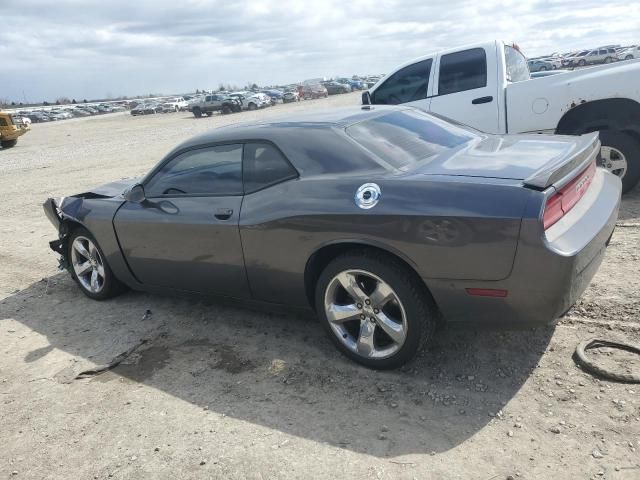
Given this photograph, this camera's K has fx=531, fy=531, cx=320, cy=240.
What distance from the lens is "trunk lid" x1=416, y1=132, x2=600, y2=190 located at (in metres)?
2.78

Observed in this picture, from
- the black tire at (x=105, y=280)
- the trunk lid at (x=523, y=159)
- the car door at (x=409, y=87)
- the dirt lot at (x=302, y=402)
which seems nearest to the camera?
the dirt lot at (x=302, y=402)

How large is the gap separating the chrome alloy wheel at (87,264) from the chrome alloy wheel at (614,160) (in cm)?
532

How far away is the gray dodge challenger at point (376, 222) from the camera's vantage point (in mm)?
2643

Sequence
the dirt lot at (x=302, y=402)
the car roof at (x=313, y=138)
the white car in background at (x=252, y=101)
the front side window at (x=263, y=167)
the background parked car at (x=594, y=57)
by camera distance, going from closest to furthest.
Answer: the dirt lot at (x=302, y=402), the car roof at (x=313, y=138), the front side window at (x=263, y=167), the white car in background at (x=252, y=101), the background parked car at (x=594, y=57)

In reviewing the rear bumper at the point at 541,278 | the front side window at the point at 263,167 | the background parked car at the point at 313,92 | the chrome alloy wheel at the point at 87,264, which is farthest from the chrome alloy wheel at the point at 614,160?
the background parked car at the point at 313,92

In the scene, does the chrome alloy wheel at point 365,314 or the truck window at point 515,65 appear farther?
the truck window at point 515,65

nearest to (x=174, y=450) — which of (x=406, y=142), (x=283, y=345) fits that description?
(x=283, y=345)

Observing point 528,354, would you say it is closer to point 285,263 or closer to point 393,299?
point 393,299

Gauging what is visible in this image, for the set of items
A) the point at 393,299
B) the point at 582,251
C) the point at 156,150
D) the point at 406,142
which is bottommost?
the point at 156,150

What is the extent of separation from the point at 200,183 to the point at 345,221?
1.40m

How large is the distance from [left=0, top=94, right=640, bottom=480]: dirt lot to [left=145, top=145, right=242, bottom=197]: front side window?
1.09 metres

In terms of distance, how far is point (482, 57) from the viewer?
22.1ft

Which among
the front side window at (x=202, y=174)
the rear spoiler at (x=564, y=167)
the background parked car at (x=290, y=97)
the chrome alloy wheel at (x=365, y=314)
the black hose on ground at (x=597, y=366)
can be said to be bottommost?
the background parked car at (x=290, y=97)

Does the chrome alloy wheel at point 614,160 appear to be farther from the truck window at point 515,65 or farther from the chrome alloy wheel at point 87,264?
the chrome alloy wheel at point 87,264
